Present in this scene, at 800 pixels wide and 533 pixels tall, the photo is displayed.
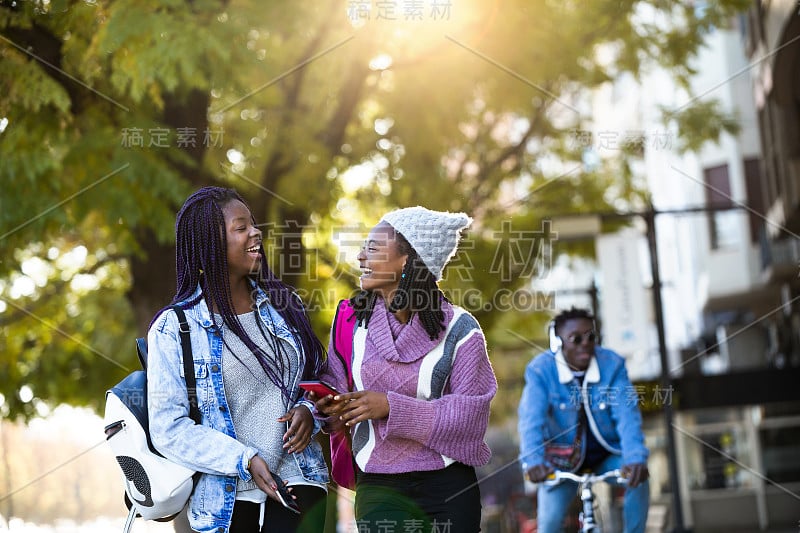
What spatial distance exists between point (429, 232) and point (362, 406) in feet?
2.97

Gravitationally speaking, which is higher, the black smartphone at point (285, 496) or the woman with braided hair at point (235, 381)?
the woman with braided hair at point (235, 381)

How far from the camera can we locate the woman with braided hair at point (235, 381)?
4168 millimetres

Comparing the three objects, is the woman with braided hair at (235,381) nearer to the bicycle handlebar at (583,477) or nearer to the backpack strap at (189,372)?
the backpack strap at (189,372)

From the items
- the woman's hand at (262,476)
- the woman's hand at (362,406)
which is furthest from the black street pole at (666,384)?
the woman's hand at (262,476)

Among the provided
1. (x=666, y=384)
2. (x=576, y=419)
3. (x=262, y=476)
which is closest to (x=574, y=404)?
(x=576, y=419)

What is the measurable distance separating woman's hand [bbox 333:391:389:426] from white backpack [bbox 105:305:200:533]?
0.56 meters

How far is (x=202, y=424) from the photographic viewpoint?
14.0ft

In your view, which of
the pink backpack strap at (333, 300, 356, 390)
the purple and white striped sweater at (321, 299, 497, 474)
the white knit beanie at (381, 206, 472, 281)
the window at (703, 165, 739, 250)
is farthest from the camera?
the window at (703, 165, 739, 250)

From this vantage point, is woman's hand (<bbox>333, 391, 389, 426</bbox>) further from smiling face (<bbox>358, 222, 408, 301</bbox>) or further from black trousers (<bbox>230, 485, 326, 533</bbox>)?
smiling face (<bbox>358, 222, 408, 301</bbox>)

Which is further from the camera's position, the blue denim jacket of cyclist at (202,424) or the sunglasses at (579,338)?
the sunglasses at (579,338)

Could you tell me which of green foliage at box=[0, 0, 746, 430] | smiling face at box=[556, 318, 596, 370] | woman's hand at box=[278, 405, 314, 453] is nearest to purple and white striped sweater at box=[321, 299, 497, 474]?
woman's hand at box=[278, 405, 314, 453]

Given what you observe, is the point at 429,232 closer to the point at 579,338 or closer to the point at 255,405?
the point at 255,405

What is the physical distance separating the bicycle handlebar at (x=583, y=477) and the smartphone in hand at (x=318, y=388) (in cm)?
319

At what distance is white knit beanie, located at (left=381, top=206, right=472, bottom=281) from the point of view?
16.4ft
